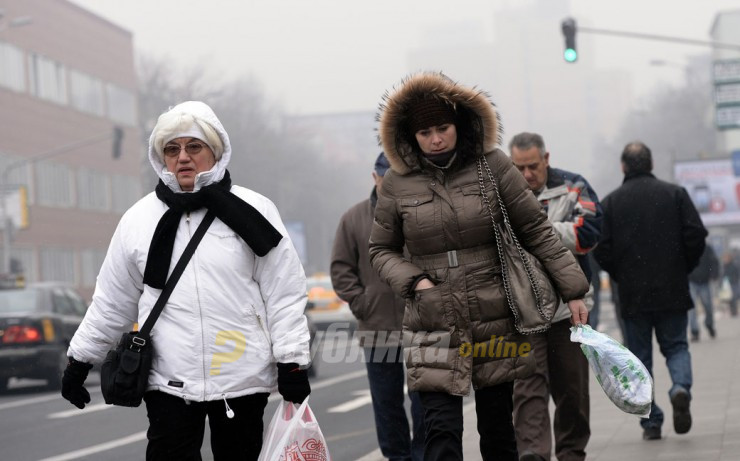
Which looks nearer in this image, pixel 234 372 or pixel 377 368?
pixel 234 372

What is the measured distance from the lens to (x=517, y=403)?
22.9 ft

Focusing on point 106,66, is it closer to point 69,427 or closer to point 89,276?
point 89,276

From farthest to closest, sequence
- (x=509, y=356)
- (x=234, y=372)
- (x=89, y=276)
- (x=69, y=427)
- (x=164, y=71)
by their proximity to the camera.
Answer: (x=164, y=71), (x=89, y=276), (x=69, y=427), (x=509, y=356), (x=234, y=372)

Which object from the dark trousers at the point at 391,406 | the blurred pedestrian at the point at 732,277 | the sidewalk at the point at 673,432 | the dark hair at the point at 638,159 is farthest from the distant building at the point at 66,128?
the dark trousers at the point at 391,406

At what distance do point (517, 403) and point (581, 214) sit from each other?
106 centimetres

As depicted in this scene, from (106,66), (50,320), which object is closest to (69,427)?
(50,320)

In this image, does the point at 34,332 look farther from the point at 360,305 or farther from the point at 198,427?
the point at 198,427

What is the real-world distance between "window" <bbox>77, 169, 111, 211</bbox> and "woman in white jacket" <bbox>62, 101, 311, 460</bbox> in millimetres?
56299

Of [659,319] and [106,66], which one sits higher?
[106,66]

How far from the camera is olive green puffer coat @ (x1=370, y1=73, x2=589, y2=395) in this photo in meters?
5.34

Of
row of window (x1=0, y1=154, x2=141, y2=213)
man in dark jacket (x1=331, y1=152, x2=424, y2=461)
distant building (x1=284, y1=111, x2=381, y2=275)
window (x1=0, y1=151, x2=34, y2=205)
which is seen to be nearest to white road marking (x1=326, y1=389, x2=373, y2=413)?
man in dark jacket (x1=331, y1=152, x2=424, y2=461)

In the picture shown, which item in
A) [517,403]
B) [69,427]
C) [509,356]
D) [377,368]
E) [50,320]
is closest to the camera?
[509,356]

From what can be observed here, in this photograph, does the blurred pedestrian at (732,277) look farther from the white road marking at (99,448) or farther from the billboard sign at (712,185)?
the white road marking at (99,448)

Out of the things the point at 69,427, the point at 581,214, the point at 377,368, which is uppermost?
the point at 581,214
